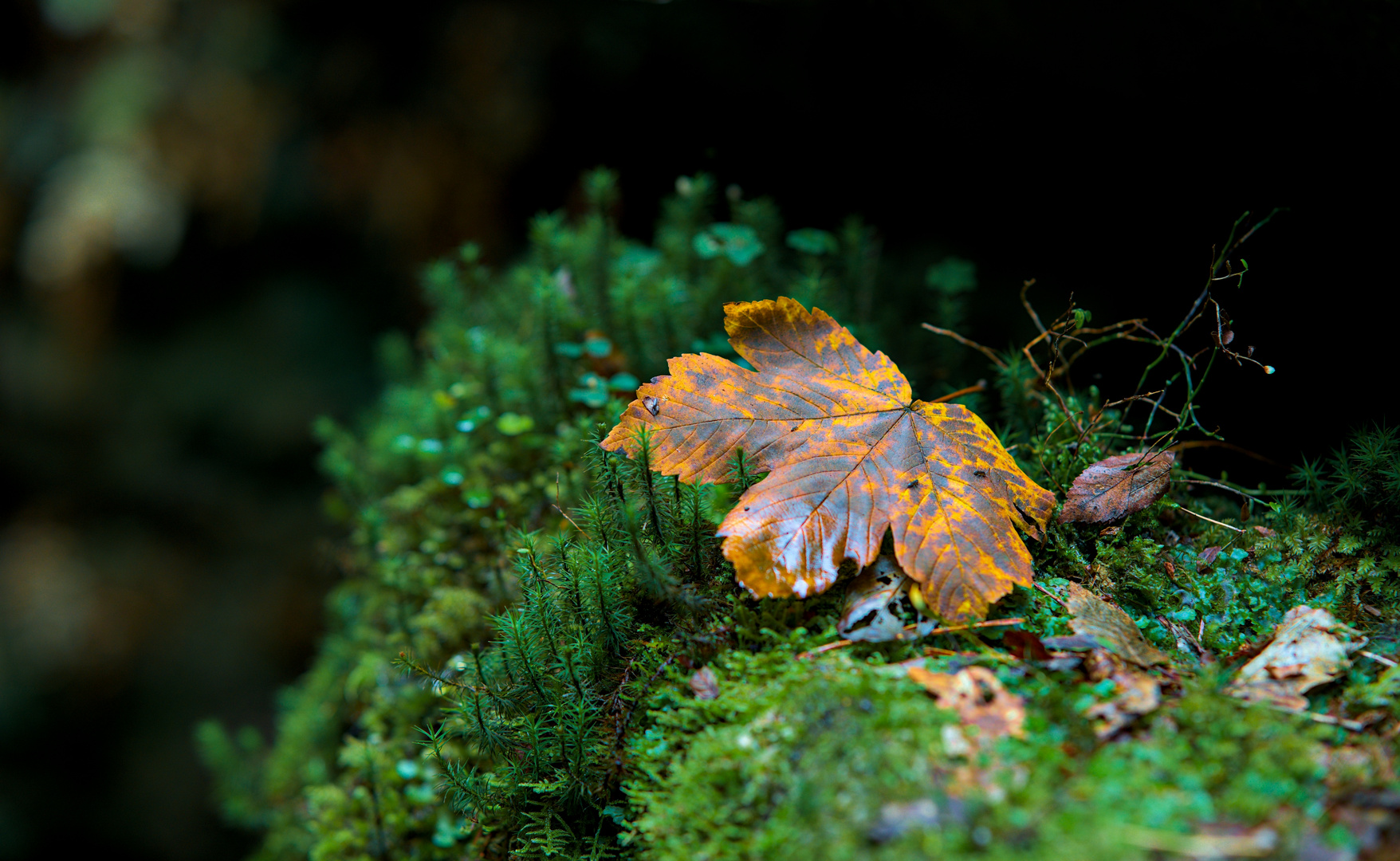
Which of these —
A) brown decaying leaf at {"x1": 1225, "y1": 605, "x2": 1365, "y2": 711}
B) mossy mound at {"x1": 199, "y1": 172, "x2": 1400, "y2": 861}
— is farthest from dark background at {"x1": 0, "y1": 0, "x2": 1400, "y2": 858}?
brown decaying leaf at {"x1": 1225, "y1": 605, "x2": 1365, "y2": 711}

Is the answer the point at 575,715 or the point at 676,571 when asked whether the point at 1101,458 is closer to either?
the point at 676,571

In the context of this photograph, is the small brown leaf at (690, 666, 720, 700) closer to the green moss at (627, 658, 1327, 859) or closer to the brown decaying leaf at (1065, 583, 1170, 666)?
the green moss at (627, 658, 1327, 859)

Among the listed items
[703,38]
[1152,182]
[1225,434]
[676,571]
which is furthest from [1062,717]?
[703,38]

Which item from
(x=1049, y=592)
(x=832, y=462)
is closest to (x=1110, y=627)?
(x=1049, y=592)

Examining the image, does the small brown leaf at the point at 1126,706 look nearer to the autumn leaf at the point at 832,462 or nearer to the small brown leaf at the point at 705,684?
the autumn leaf at the point at 832,462

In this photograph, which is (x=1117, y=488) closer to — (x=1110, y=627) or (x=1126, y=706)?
(x=1110, y=627)
